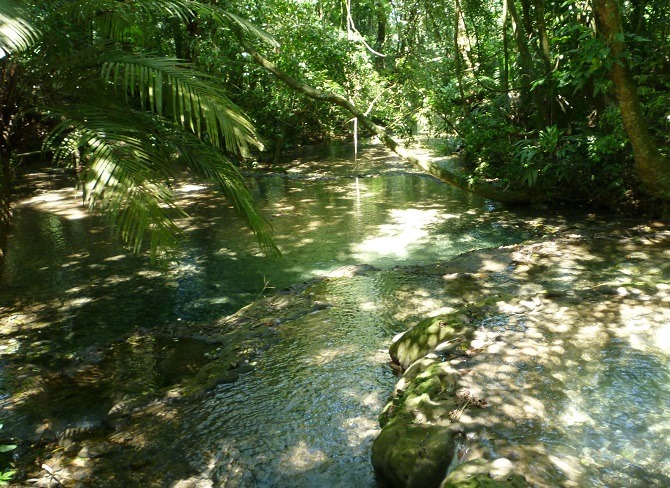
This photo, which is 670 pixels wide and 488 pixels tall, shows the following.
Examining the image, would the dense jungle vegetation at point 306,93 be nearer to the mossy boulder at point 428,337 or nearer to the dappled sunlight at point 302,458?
the mossy boulder at point 428,337

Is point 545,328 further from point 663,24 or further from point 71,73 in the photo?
point 663,24

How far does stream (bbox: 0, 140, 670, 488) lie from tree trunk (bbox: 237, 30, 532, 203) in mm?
378

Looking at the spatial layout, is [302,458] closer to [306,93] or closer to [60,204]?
[306,93]

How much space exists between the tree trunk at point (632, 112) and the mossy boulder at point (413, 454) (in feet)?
16.9

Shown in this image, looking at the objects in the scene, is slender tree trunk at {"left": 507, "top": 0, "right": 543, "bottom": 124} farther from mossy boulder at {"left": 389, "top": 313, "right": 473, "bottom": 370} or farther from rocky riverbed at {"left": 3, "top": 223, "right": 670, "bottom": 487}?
mossy boulder at {"left": 389, "top": 313, "right": 473, "bottom": 370}

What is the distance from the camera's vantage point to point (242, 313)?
6.33 m

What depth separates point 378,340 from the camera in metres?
5.34

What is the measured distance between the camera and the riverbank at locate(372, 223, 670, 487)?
9.86 feet

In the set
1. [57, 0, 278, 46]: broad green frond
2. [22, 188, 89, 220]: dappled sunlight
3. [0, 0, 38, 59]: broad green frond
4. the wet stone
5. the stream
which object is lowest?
the wet stone

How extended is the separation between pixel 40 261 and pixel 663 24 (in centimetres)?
989

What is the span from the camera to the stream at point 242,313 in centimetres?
375

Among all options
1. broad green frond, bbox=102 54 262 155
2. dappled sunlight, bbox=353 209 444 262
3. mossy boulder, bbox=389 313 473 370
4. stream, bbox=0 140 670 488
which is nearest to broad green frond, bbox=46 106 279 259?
broad green frond, bbox=102 54 262 155

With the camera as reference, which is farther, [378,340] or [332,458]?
Answer: [378,340]

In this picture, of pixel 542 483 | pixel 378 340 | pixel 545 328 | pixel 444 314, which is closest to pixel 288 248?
pixel 378 340
